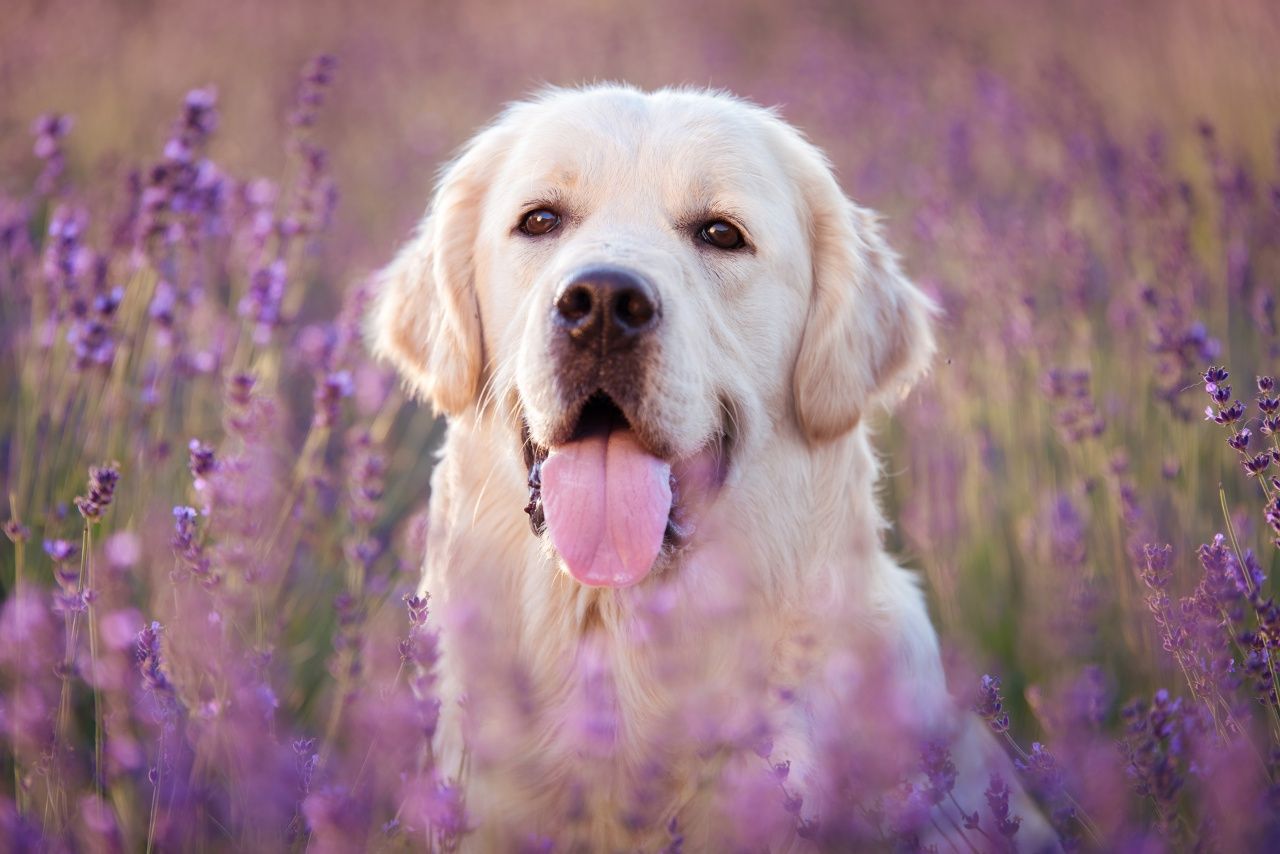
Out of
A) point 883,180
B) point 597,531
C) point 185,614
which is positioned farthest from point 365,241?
point 185,614

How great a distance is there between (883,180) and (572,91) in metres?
3.02

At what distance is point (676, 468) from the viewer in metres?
2.29

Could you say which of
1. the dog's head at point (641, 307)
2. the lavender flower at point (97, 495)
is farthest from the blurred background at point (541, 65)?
the lavender flower at point (97, 495)

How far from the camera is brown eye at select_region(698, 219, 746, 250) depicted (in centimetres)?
240

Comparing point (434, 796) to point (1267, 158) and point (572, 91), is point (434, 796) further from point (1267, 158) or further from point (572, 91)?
point (1267, 158)

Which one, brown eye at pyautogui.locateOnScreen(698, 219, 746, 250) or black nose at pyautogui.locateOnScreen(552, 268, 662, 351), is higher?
brown eye at pyautogui.locateOnScreen(698, 219, 746, 250)

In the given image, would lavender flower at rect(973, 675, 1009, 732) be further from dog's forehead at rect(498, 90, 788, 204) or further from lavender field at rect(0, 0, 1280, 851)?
dog's forehead at rect(498, 90, 788, 204)

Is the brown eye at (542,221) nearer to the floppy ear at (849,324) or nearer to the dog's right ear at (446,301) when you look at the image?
the dog's right ear at (446,301)

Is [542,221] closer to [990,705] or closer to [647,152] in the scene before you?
[647,152]

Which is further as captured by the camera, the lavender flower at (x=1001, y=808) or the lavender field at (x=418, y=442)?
the lavender field at (x=418, y=442)

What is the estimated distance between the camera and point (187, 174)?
274 cm

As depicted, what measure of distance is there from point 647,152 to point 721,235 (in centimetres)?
24

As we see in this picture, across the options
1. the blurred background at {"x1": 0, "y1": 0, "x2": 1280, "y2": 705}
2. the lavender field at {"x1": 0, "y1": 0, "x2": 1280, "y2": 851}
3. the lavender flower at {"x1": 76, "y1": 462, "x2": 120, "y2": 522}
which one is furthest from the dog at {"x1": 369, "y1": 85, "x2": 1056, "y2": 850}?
the lavender flower at {"x1": 76, "y1": 462, "x2": 120, "y2": 522}

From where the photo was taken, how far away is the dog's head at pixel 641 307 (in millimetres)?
2133
